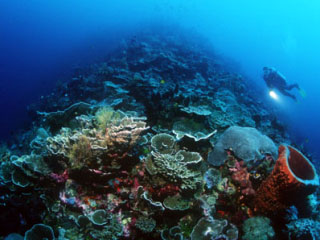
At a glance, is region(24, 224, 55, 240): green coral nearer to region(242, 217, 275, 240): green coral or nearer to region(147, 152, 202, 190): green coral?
region(147, 152, 202, 190): green coral

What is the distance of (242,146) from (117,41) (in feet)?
87.4

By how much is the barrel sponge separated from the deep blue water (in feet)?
30.8

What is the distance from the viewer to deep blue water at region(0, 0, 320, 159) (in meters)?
23.5

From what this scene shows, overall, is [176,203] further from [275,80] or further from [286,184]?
[275,80]

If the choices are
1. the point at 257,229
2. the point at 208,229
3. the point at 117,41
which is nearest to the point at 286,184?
the point at 257,229

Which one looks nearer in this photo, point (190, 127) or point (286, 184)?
point (286, 184)

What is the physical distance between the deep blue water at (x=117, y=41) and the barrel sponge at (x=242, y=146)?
9403 mm

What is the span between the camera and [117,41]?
26.5m

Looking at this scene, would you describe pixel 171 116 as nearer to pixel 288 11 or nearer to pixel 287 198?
pixel 287 198

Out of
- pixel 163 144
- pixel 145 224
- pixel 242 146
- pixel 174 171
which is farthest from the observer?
pixel 242 146

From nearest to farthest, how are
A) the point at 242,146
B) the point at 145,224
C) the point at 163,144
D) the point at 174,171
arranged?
1. the point at 145,224
2. the point at 174,171
3. the point at 163,144
4. the point at 242,146

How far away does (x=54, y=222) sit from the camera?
3.35 metres

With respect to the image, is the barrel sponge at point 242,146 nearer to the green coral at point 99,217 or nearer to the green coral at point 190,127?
the green coral at point 190,127

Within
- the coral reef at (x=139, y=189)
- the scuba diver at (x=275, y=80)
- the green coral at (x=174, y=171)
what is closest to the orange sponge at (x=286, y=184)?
the coral reef at (x=139, y=189)
